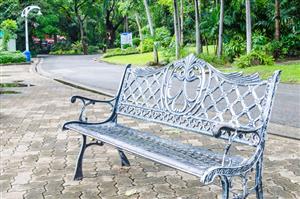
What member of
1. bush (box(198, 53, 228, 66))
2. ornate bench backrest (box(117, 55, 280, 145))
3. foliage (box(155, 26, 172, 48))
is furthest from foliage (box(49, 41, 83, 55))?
ornate bench backrest (box(117, 55, 280, 145))

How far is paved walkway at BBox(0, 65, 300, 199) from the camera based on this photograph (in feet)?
13.9

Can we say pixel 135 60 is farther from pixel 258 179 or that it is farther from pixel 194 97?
pixel 258 179

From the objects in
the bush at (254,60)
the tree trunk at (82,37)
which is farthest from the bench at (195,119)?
the tree trunk at (82,37)

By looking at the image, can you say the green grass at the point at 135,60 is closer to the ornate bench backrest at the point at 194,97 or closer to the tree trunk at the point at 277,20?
the tree trunk at the point at 277,20

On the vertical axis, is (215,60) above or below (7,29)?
below

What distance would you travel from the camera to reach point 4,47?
35.2 meters

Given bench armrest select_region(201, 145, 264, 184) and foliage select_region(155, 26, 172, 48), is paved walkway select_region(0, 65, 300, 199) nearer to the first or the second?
bench armrest select_region(201, 145, 264, 184)

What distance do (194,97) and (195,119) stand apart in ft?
0.85

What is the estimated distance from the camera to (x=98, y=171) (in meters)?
4.91

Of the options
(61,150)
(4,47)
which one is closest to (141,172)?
(61,150)

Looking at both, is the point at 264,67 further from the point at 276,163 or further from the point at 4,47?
the point at 4,47

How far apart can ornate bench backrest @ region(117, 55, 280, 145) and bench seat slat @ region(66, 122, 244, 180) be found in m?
0.20

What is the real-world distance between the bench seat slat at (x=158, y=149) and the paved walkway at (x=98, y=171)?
398 millimetres

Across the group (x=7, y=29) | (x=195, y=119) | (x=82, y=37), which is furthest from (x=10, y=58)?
(x=195, y=119)
